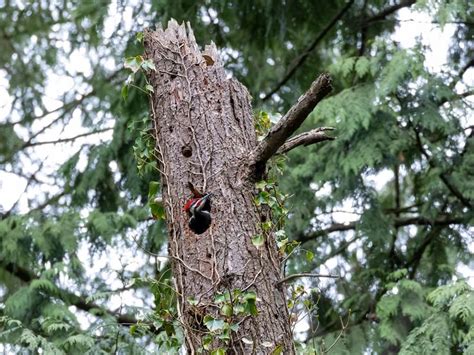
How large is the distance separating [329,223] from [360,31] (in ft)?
5.17

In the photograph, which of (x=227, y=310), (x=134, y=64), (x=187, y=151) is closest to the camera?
(x=227, y=310)

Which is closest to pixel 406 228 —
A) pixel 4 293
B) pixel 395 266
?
pixel 395 266

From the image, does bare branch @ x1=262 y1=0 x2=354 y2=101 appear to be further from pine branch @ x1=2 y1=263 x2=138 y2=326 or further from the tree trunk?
the tree trunk

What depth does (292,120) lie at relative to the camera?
3.30 m

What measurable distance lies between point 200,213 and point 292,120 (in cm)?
45

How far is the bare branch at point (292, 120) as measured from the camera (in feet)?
10.4

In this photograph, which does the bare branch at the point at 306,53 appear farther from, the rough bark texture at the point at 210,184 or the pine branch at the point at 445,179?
→ the rough bark texture at the point at 210,184

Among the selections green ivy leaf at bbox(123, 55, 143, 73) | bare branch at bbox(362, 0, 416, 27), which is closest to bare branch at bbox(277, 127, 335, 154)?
green ivy leaf at bbox(123, 55, 143, 73)

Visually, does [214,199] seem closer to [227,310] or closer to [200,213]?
[200,213]

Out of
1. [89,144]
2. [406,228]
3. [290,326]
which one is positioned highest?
[89,144]

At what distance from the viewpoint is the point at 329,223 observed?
7609 millimetres

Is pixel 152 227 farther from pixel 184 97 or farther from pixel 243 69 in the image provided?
pixel 184 97

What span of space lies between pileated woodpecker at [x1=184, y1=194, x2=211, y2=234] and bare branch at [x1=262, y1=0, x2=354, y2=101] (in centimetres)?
430

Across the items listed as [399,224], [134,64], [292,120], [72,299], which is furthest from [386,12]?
[292,120]
